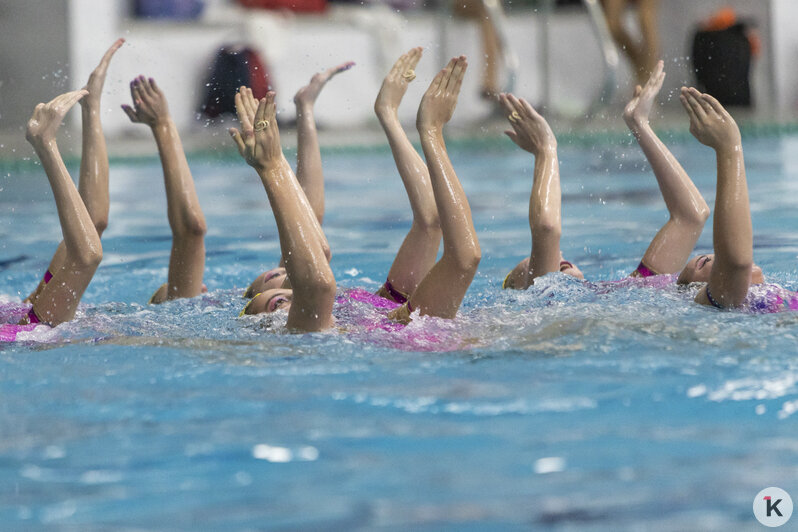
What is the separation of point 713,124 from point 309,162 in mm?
1546

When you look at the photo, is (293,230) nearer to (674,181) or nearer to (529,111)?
(529,111)

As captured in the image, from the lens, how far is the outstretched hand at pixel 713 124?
2740mm

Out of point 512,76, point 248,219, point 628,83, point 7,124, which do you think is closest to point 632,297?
point 248,219

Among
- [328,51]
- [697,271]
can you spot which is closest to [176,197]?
[697,271]

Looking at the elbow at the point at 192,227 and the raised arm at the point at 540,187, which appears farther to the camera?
the elbow at the point at 192,227

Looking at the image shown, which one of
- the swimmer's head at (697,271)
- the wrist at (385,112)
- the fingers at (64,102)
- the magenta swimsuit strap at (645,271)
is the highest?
the fingers at (64,102)

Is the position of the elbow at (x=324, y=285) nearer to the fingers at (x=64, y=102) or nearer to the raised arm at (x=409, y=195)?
the raised arm at (x=409, y=195)

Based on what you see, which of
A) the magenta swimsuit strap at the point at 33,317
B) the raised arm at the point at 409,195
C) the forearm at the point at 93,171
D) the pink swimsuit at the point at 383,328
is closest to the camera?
the pink swimsuit at the point at 383,328

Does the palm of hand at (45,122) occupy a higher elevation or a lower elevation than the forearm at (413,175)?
higher

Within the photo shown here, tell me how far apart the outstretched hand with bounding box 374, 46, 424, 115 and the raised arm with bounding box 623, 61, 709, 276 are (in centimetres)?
76

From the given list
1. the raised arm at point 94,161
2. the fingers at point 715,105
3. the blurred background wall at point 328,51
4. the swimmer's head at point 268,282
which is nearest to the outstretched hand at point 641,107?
the fingers at point 715,105

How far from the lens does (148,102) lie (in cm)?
348

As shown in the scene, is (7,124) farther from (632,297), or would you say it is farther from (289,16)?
(632,297)

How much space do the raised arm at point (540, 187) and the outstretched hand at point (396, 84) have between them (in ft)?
1.18
